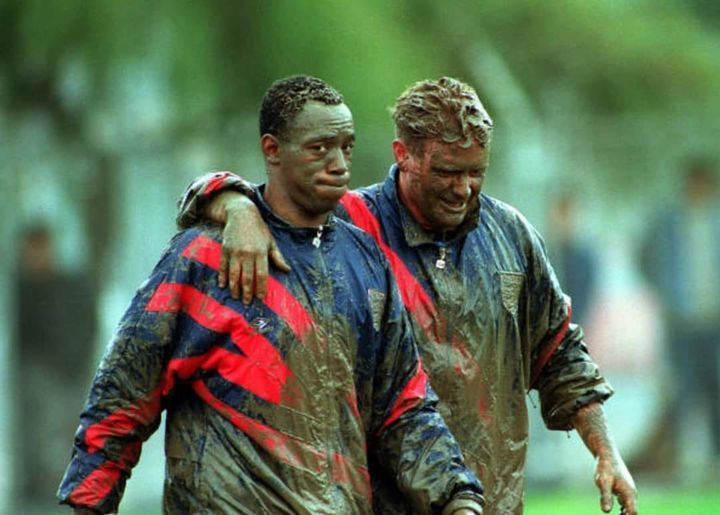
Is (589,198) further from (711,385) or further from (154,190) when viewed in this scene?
(154,190)

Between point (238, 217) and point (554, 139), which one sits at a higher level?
point (554, 139)

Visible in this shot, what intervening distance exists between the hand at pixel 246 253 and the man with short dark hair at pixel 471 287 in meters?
0.67

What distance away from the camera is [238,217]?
24.0ft

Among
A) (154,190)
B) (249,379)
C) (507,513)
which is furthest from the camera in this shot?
(154,190)

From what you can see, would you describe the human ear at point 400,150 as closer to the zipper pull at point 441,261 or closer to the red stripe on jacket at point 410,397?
the zipper pull at point 441,261

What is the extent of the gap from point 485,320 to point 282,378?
1.04 metres

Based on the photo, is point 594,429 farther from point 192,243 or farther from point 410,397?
→ point 192,243

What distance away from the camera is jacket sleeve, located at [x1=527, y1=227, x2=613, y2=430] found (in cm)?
819

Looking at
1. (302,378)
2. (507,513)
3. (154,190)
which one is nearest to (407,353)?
(302,378)

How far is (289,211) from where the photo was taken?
7359mm

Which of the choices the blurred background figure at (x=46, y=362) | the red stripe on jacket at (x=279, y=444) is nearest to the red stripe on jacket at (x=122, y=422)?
the red stripe on jacket at (x=279, y=444)

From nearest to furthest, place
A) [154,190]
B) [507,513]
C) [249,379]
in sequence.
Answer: [249,379], [507,513], [154,190]

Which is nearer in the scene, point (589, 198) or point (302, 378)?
point (302, 378)

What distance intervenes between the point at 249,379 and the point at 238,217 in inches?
19.8
